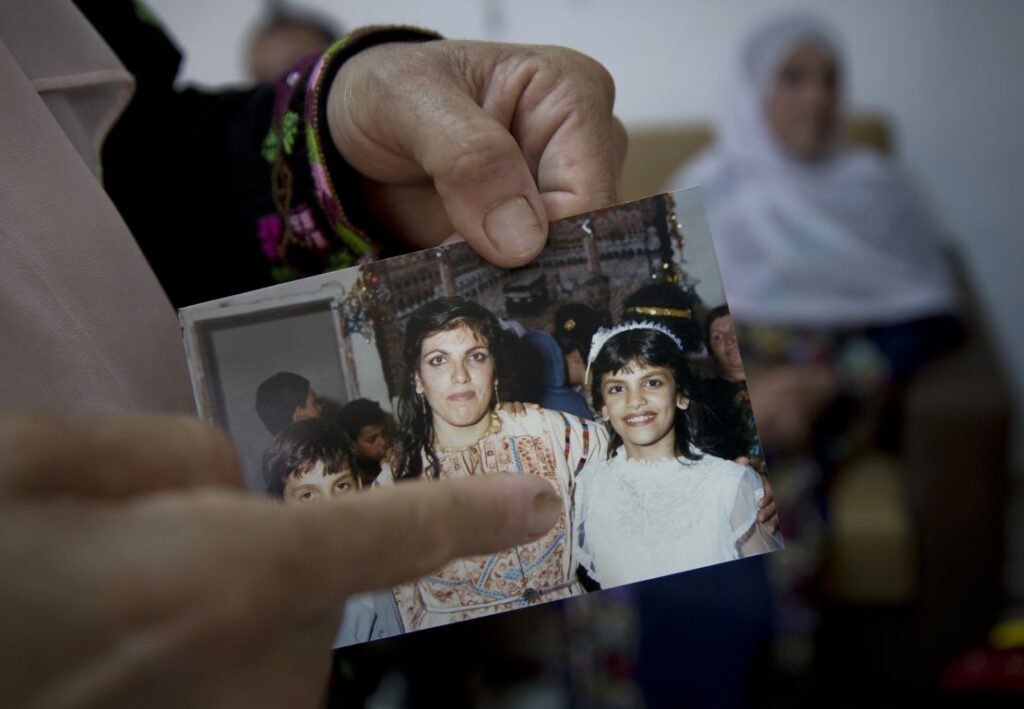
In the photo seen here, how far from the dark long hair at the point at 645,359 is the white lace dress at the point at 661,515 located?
3 cm

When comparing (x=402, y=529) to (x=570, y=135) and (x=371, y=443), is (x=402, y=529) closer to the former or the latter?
(x=371, y=443)

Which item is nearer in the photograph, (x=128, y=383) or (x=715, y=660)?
(x=128, y=383)

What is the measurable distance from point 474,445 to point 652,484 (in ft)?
0.40

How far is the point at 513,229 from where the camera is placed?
500mm

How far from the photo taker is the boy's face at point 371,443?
50cm

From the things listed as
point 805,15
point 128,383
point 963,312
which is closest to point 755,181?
point 805,15

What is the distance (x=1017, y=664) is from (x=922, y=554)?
49 cm

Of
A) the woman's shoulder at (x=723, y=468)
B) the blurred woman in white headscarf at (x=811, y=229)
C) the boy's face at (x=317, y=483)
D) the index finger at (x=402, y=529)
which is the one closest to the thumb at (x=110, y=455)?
the index finger at (x=402, y=529)

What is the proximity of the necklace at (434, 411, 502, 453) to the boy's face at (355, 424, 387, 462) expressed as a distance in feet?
0.12

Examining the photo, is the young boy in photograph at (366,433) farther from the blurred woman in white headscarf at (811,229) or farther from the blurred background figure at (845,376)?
the blurred woman in white headscarf at (811,229)

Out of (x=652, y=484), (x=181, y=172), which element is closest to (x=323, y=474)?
(x=652, y=484)

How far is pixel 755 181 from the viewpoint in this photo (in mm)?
1890

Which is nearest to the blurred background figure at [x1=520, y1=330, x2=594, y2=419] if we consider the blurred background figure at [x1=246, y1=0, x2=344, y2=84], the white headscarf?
the white headscarf

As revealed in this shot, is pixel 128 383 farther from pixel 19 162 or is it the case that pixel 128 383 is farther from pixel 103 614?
pixel 103 614
